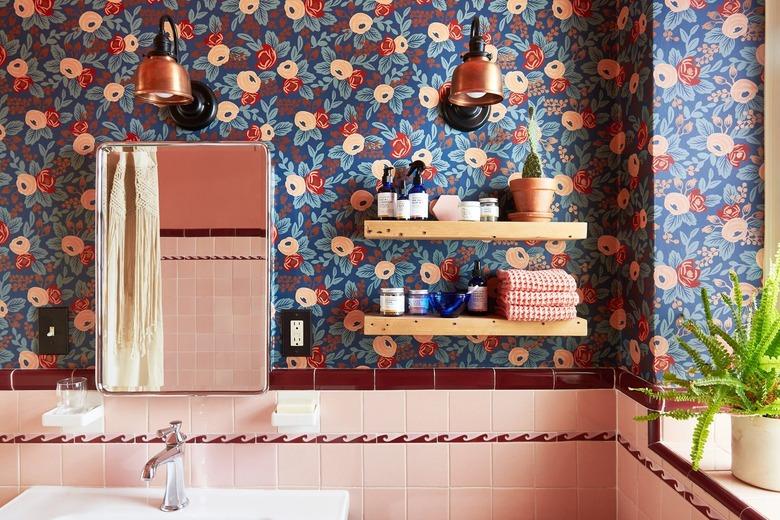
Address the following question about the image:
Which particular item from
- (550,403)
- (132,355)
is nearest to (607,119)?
(550,403)

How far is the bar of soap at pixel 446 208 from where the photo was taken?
5.21 feet

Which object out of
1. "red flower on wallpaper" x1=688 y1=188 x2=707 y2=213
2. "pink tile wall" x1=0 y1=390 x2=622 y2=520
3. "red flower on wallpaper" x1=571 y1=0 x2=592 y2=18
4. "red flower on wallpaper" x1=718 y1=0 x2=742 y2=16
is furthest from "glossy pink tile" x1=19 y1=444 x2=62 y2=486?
"red flower on wallpaper" x1=718 y1=0 x2=742 y2=16

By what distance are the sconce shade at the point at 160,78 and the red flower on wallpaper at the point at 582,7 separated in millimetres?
1195

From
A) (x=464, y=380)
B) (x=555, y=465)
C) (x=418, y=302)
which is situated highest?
(x=418, y=302)

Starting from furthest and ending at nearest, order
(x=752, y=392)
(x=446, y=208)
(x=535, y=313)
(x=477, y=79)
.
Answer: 1. (x=446, y=208)
2. (x=535, y=313)
3. (x=477, y=79)
4. (x=752, y=392)

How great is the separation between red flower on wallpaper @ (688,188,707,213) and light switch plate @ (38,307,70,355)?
Answer: 1861 millimetres

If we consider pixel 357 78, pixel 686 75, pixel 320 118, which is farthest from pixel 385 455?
pixel 686 75

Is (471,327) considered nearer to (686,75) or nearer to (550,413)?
(550,413)

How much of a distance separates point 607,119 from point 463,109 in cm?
46

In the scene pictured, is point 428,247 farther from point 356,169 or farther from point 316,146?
point 316,146

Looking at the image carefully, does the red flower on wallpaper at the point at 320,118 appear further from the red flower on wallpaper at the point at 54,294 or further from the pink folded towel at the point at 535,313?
the red flower on wallpaper at the point at 54,294

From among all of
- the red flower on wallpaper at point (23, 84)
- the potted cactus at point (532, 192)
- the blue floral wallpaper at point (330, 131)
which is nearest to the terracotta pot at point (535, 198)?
the potted cactus at point (532, 192)

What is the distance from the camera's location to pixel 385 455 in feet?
5.38

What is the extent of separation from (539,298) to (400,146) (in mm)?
623
